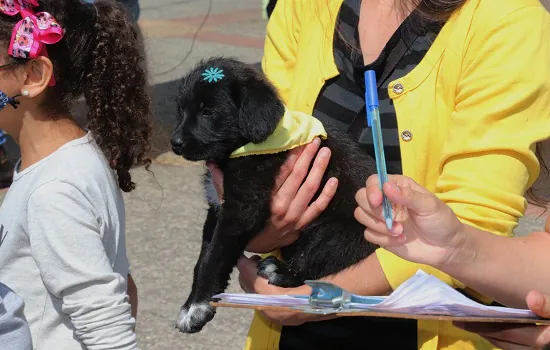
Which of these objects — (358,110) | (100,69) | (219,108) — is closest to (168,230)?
(100,69)

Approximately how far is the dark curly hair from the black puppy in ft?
1.03

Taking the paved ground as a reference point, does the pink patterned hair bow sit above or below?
above

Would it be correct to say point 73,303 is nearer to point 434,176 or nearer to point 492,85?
point 434,176

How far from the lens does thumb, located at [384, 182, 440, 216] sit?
58.9 inches

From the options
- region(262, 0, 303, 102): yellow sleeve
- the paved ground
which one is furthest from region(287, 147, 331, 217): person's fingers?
Result: the paved ground

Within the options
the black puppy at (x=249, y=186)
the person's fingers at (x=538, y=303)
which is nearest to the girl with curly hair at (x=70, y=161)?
the black puppy at (x=249, y=186)

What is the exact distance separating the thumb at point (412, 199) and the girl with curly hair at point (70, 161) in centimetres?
111

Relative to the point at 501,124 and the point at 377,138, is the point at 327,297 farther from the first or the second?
the point at 501,124

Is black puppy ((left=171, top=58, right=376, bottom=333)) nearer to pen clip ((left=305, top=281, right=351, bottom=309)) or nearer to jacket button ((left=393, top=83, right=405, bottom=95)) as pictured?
jacket button ((left=393, top=83, right=405, bottom=95))

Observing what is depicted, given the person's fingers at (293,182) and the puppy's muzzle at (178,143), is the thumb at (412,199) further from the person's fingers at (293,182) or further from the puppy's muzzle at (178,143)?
the puppy's muzzle at (178,143)

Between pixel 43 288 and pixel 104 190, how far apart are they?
34 cm

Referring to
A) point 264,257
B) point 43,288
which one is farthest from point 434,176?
point 43,288

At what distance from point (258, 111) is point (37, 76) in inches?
29.9

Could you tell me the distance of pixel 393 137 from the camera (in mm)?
2096
